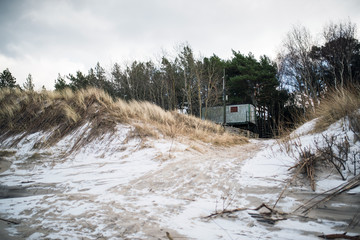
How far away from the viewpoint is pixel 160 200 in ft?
5.66

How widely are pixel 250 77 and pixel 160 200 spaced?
65.4 feet

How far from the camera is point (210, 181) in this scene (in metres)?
2.12

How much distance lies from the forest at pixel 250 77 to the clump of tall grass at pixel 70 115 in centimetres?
1150

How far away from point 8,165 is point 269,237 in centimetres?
468

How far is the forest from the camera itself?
13727mm

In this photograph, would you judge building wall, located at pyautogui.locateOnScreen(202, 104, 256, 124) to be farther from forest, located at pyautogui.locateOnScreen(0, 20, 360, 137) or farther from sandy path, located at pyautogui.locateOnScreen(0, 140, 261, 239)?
sandy path, located at pyautogui.locateOnScreen(0, 140, 261, 239)

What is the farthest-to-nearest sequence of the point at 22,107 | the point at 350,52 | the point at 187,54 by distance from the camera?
the point at 187,54
the point at 350,52
the point at 22,107

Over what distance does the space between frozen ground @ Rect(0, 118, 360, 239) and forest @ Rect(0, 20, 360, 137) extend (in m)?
13.7

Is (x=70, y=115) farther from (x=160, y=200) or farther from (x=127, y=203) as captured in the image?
(x=160, y=200)

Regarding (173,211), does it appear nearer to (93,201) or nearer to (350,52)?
(93,201)

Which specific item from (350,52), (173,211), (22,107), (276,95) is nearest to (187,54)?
(276,95)

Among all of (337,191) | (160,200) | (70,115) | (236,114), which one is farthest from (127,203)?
(236,114)

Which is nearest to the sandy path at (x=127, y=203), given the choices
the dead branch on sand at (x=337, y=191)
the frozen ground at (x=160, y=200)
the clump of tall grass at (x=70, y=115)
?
the frozen ground at (x=160, y=200)

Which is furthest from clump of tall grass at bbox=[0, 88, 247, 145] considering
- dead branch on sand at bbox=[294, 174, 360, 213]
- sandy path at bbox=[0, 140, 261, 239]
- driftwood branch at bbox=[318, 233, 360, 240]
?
driftwood branch at bbox=[318, 233, 360, 240]
